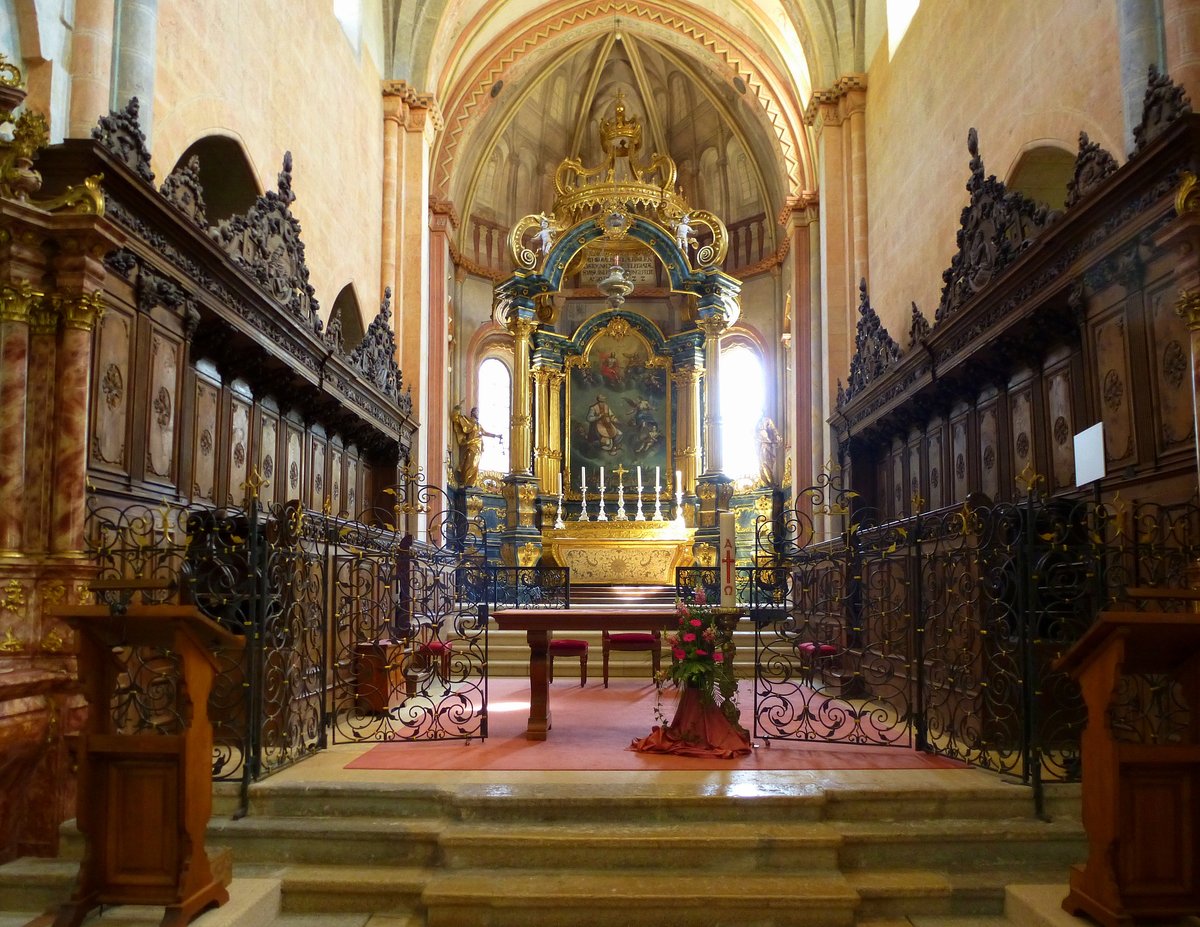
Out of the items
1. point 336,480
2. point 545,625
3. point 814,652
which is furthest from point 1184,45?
point 336,480

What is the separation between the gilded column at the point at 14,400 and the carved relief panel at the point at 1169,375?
253 inches

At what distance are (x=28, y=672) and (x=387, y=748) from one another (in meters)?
2.42

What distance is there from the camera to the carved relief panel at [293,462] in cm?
1048

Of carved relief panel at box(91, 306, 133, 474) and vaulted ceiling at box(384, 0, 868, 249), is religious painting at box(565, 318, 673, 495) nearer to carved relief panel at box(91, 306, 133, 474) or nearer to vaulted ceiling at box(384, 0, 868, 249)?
vaulted ceiling at box(384, 0, 868, 249)

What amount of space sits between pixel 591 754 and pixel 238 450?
4552 millimetres

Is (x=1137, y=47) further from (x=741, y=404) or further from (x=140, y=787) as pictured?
(x=741, y=404)

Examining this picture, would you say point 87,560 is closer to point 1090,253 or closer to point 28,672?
point 28,672

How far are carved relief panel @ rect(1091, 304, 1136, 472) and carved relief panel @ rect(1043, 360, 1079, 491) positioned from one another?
27.3 inches

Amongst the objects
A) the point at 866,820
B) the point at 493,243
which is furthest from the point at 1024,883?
the point at 493,243

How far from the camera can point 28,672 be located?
5082 mm

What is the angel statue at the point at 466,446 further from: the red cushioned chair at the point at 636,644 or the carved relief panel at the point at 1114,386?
the carved relief panel at the point at 1114,386

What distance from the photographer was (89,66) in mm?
6457

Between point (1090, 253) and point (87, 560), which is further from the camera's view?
point (1090, 253)

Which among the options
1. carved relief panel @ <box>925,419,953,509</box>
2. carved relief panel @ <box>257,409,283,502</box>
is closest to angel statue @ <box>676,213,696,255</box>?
carved relief panel @ <box>925,419,953,509</box>
